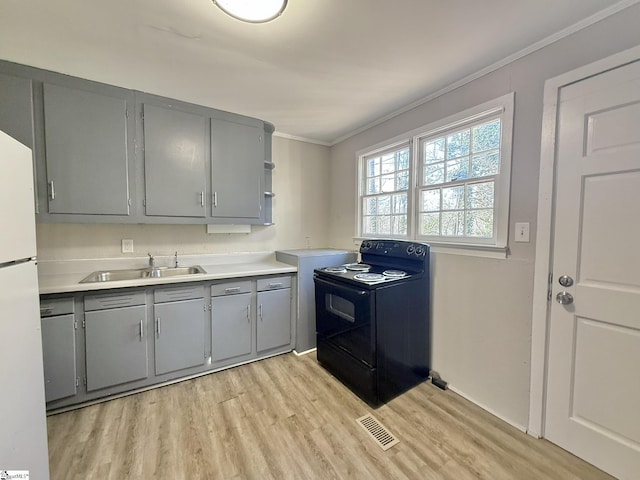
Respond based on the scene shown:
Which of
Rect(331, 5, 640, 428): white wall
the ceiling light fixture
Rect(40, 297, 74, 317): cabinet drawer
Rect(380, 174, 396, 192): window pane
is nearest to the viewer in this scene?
the ceiling light fixture

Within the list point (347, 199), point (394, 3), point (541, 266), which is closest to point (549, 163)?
point (541, 266)

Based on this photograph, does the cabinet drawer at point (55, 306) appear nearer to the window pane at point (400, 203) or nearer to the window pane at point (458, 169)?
the window pane at point (400, 203)

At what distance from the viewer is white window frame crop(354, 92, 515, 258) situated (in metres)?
1.81

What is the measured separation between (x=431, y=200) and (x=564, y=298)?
1160 mm

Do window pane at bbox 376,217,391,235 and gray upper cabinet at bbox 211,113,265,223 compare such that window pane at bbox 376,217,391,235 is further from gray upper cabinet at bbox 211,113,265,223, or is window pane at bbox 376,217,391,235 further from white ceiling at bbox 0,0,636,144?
gray upper cabinet at bbox 211,113,265,223

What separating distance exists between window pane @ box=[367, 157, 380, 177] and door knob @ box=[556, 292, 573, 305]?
6.32 ft

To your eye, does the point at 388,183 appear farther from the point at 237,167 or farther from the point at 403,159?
the point at 237,167

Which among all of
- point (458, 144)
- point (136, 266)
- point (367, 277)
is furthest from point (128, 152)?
point (458, 144)

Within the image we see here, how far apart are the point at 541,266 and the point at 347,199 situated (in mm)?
2121

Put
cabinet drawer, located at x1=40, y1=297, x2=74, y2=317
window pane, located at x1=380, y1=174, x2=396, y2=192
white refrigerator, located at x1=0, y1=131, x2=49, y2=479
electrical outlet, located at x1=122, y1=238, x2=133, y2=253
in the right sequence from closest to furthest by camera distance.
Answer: white refrigerator, located at x1=0, y1=131, x2=49, y2=479
cabinet drawer, located at x1=40, y1=297, x2=74, y2=317
electrical outlet, located at x1=122, y1=238, x2=133, y2=253
window pane, located at x1=380, y1=174, x2=396, y2=192

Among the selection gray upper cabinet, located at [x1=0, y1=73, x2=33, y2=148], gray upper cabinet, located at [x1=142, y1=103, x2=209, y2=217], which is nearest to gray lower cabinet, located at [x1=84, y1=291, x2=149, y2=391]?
gray upper cabinet, located at [x1=142, y1=103, x2=209, y2=217]

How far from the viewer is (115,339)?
1991mm

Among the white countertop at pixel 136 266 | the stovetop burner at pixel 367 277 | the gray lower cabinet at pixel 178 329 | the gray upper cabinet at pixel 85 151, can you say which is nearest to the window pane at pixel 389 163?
the stovetop burner at pixel 367 277

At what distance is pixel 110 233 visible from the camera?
2.43 metres
